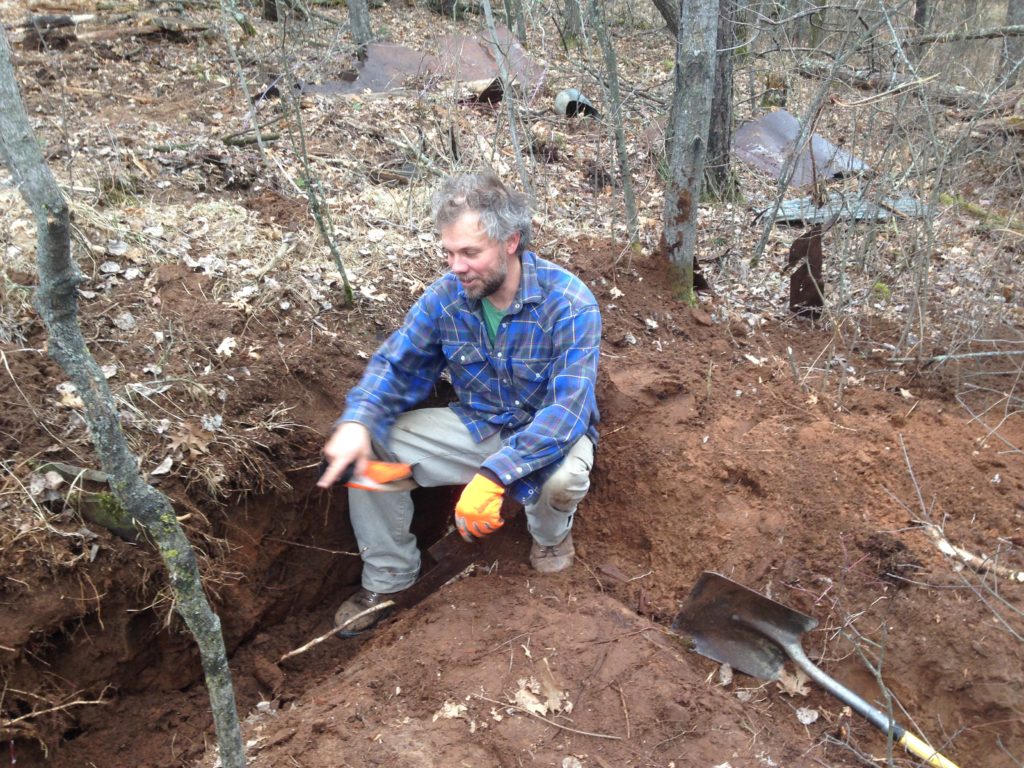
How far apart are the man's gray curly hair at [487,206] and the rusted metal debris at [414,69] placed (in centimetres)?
506

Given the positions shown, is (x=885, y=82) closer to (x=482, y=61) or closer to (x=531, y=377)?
(x=482, y=61)

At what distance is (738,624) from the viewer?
3.09 m

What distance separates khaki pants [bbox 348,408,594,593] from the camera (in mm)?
3541

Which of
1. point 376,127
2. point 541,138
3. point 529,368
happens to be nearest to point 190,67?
point 376,127

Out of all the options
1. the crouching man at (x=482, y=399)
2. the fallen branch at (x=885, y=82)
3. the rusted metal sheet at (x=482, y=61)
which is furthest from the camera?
the rusted metal sheet at (x=482, y=61)

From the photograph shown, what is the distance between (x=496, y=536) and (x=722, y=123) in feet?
15.7

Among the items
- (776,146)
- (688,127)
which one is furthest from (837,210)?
(776,146)

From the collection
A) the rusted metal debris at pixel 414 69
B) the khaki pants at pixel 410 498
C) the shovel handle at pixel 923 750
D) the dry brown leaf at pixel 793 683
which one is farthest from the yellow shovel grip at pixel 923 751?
the rusted metal debris at pixel 414 69

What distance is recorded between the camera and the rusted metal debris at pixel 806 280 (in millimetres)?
5062

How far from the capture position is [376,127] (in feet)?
23.6

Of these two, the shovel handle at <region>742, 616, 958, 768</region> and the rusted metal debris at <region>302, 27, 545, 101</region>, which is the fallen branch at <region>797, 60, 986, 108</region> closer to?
the shovel handle at <region>742, 616, 958, 768</region>

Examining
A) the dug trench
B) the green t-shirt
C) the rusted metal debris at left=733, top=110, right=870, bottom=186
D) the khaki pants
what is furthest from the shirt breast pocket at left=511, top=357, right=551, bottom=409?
the rusted metal debris at left=733, top=110, right=870, bottom=186

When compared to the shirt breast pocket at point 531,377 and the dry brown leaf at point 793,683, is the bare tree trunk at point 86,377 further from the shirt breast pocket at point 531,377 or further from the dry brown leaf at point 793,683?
the dry brown leaf at point 793,683

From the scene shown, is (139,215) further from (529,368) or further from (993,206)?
(993,206)
